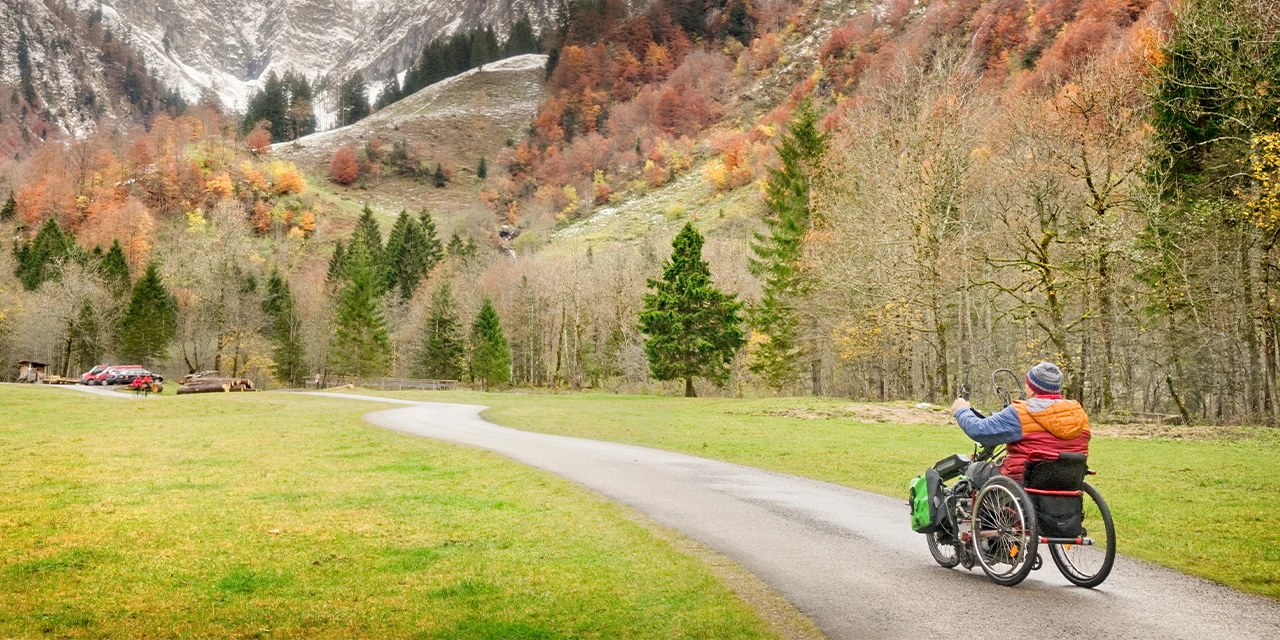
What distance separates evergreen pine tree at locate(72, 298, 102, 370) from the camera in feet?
257

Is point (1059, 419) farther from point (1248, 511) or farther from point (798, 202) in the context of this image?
point (798, 202)

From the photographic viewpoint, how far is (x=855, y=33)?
177750mm

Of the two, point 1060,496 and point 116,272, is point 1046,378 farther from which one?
point 116,272

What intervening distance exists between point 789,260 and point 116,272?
87.4 metres

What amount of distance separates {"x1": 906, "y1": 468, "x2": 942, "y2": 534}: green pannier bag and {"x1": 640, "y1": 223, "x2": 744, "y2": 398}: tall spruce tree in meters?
41.3

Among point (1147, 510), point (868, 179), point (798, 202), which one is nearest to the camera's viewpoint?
point (1147, 510)

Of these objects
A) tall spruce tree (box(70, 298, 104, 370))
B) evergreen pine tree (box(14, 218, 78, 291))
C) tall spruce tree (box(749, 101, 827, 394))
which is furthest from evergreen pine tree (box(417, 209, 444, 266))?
tall spruce tree (box(749, 101, 827, 394))

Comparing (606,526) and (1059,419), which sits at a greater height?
(1059,419)

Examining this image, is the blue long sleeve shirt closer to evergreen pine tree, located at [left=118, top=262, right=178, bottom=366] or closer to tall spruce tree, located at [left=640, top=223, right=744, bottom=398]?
tall spruce tree, located at [left=640, top=223, right=744, bottom=398]

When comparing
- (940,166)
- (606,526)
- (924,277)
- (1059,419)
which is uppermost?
(940,166)

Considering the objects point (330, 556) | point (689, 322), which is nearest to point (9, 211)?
point (689, 322)

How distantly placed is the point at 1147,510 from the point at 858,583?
22.0 feet

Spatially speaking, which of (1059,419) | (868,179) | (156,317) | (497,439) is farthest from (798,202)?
(156,317)

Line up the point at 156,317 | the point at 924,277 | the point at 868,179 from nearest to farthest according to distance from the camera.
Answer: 1. the point at 924,277
2. the point at 868,179
3. the point at 156,317
